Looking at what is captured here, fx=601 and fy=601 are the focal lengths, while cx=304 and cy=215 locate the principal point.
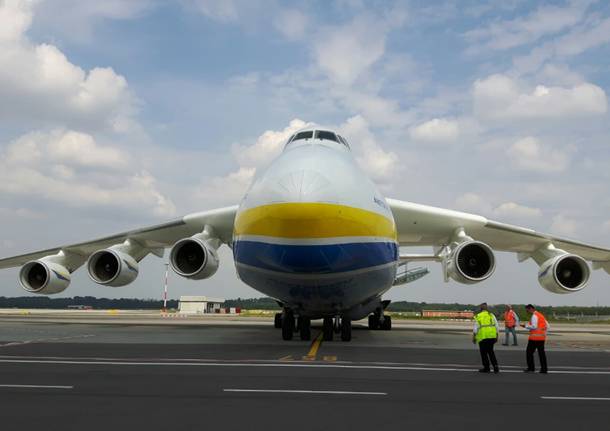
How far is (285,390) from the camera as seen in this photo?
6.32m

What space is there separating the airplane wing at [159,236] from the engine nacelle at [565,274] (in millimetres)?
8323

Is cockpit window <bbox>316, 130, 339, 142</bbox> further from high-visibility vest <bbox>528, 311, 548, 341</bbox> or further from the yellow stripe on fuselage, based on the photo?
high-visibility vest <bbox>528, 311, 548, 341</bbox>

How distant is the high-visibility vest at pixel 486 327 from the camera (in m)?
8.77

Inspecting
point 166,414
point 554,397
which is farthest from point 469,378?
point 166,414

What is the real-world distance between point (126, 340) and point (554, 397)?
9978mm

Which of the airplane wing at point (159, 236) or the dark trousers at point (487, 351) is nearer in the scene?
the dark trousers at point (487, 351)

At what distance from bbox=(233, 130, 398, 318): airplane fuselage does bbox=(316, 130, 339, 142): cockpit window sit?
0.72 metres

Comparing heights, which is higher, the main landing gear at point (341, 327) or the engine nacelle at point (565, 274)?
the engine nacelle at point (565, 274)

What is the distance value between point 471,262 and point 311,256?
654 cm

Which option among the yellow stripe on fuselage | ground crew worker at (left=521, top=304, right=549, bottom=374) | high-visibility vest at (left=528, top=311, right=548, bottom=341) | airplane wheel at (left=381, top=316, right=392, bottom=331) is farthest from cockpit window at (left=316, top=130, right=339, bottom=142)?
airplane wheel at (left=381, top=316, right=392, bottom=331)

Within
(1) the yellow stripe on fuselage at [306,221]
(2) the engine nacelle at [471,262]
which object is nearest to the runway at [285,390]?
(1) the yellow stripe on fuselage at [306,221]

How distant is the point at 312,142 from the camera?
12.3 m

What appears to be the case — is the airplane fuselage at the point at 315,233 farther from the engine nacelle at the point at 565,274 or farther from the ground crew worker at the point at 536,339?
the engine nacelle at the point at 565,274

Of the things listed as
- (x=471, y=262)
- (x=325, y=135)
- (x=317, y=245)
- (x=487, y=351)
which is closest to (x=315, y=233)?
(x=317, y=245)
